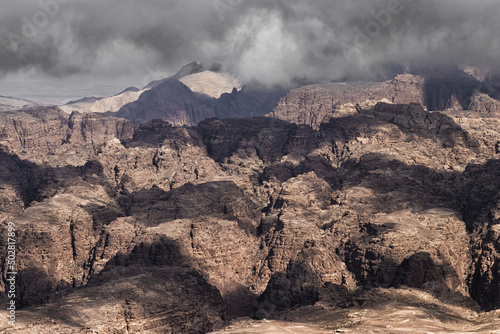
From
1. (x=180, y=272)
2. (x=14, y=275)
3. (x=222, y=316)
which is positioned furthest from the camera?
(x=14, y=275)

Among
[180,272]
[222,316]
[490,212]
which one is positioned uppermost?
[490,212]

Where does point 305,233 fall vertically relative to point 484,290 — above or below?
above

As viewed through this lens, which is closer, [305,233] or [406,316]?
[406,316]

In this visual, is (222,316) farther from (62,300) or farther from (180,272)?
(62,300)

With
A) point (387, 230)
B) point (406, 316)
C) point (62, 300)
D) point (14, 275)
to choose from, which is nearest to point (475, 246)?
point (387, 230)

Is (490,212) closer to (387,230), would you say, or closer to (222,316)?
(387,230)

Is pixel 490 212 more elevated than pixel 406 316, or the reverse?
pixel 490 212

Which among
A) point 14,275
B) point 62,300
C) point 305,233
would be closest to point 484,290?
point 305,233

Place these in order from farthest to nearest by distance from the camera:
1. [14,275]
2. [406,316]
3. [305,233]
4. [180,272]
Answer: [305,233], [14,275], [180,272], [406,316]

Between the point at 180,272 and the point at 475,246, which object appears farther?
the point at 475,246
